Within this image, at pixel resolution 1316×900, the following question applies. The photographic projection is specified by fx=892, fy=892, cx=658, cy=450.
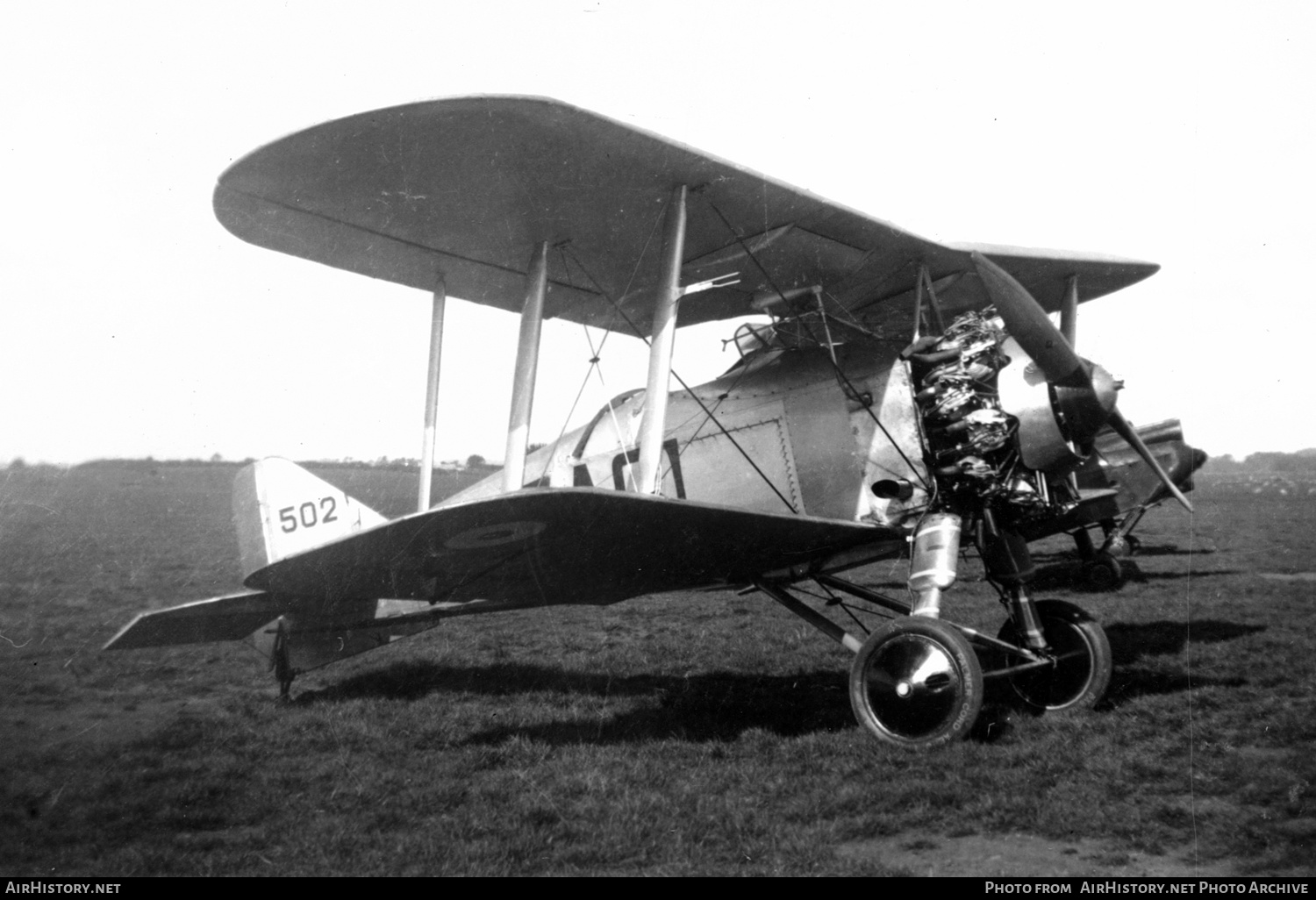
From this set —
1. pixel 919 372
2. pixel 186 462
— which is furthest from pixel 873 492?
pixel 186 462

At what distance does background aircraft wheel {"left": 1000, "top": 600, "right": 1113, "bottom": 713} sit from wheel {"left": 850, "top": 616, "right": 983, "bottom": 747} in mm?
1105

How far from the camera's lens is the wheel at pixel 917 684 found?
3.89 meters

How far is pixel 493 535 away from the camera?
4195mm

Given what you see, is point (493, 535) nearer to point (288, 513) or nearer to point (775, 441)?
point (775, 441)

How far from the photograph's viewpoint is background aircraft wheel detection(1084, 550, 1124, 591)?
10797 mm

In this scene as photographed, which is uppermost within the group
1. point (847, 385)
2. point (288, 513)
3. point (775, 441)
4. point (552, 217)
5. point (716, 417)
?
point (552, 217)

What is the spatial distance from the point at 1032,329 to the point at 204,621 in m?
5.33

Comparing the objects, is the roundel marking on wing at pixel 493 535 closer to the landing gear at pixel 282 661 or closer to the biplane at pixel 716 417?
the biplane at pixel 716 417

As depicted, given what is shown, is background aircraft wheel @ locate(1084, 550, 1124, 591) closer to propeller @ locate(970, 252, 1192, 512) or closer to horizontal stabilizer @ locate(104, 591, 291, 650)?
propeller @ locate(970, 252, 1192, 512)

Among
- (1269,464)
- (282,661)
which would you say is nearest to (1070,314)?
(282,661)

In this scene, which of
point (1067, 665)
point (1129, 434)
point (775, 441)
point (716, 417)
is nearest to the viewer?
point (1129, 434)

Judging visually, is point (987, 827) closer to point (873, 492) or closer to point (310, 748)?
point (873, 492)

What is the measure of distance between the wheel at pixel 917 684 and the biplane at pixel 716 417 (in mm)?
12

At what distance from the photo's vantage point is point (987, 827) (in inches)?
130
